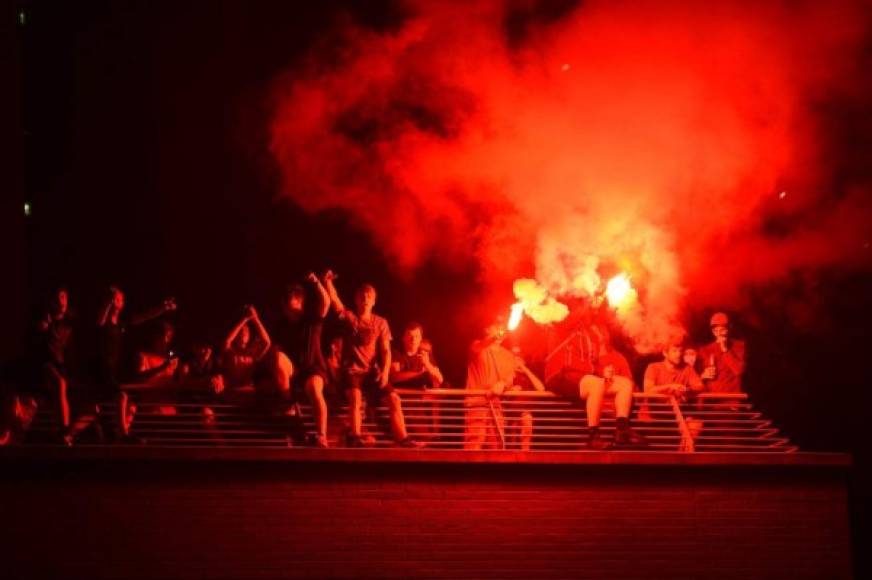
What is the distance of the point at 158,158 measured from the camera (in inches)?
737

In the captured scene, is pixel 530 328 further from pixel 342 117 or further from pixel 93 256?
pixel 93 256

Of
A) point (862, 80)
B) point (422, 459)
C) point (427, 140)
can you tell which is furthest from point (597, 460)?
point (862, 80)

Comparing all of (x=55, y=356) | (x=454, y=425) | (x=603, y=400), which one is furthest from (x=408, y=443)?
(x=55, y=356)

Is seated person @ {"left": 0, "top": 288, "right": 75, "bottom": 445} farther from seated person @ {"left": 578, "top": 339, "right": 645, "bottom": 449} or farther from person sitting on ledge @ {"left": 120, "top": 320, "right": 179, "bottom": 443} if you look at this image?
seated person @ {"left": 578, "top": 339, "right": 645, "bottom": 449}

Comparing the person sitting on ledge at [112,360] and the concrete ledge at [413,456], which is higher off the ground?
the person sitting on ledge at [112,360]

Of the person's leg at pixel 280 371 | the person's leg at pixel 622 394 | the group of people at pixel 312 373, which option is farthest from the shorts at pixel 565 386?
the person's leg at pixel 280 371

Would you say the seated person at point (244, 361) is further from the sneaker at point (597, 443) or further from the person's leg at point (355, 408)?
the sneaker at point (597, 443)

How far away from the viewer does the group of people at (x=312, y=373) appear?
44.7 ft

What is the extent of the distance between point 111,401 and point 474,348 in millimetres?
4458

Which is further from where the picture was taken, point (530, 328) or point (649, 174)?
point (649, 174)

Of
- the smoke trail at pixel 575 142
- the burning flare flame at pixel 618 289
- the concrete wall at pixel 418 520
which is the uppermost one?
the smoke trail at pixel 575 142

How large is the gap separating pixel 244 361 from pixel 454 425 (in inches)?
102

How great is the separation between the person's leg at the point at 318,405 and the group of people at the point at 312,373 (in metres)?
0.01

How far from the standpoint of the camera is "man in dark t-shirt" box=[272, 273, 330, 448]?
44.5ft
